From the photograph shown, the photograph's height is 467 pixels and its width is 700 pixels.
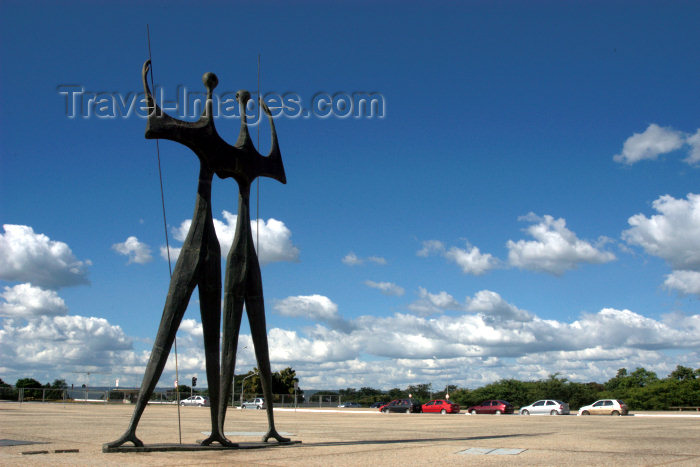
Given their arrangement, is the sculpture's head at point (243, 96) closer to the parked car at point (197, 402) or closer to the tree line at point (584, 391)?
the tree line at point (584, 391)

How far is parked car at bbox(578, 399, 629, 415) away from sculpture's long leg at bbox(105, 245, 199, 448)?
3433 cm

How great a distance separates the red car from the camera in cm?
4488

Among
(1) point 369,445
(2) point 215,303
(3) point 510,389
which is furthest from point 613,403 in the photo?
(2) point 215,303

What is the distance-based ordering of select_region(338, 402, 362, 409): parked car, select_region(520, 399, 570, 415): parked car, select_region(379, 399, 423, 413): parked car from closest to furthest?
select_region(520, 399, 570, 415): parked car → select_region(379, 399, 423, 413): parked car → select_region(338, 402, 362, 409): parked car

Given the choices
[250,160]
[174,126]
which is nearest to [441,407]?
[250,160]

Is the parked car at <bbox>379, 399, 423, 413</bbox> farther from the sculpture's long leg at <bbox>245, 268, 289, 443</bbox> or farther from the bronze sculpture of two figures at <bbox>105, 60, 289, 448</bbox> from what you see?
the bronze sculpture of two figures at <bbox>105, 60, 289, 448</bbox>

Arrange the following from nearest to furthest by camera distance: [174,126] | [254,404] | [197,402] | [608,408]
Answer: [174,126]
[608,408]
[254,404]
[197,402]

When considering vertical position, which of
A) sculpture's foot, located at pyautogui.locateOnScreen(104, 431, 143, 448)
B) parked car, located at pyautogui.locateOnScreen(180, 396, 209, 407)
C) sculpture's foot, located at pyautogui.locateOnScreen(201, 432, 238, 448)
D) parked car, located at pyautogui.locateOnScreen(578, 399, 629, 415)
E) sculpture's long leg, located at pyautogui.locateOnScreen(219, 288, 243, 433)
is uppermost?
sculpture's long leg, located at pyautogui.locateOnScreen(219, 288, 243, 433)

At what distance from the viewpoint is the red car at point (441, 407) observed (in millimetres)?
44875

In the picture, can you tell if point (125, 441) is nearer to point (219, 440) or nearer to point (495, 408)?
point (219, 440)

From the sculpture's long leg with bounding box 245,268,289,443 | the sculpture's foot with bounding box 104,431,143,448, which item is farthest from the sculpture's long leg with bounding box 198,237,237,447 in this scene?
the sculpture's foot with bounding box 104,431,143,448

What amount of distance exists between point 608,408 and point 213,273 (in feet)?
112

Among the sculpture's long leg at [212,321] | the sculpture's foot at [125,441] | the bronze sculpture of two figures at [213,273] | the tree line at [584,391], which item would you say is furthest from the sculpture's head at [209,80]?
the tree line at [584,391]

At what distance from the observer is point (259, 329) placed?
1117 cm
